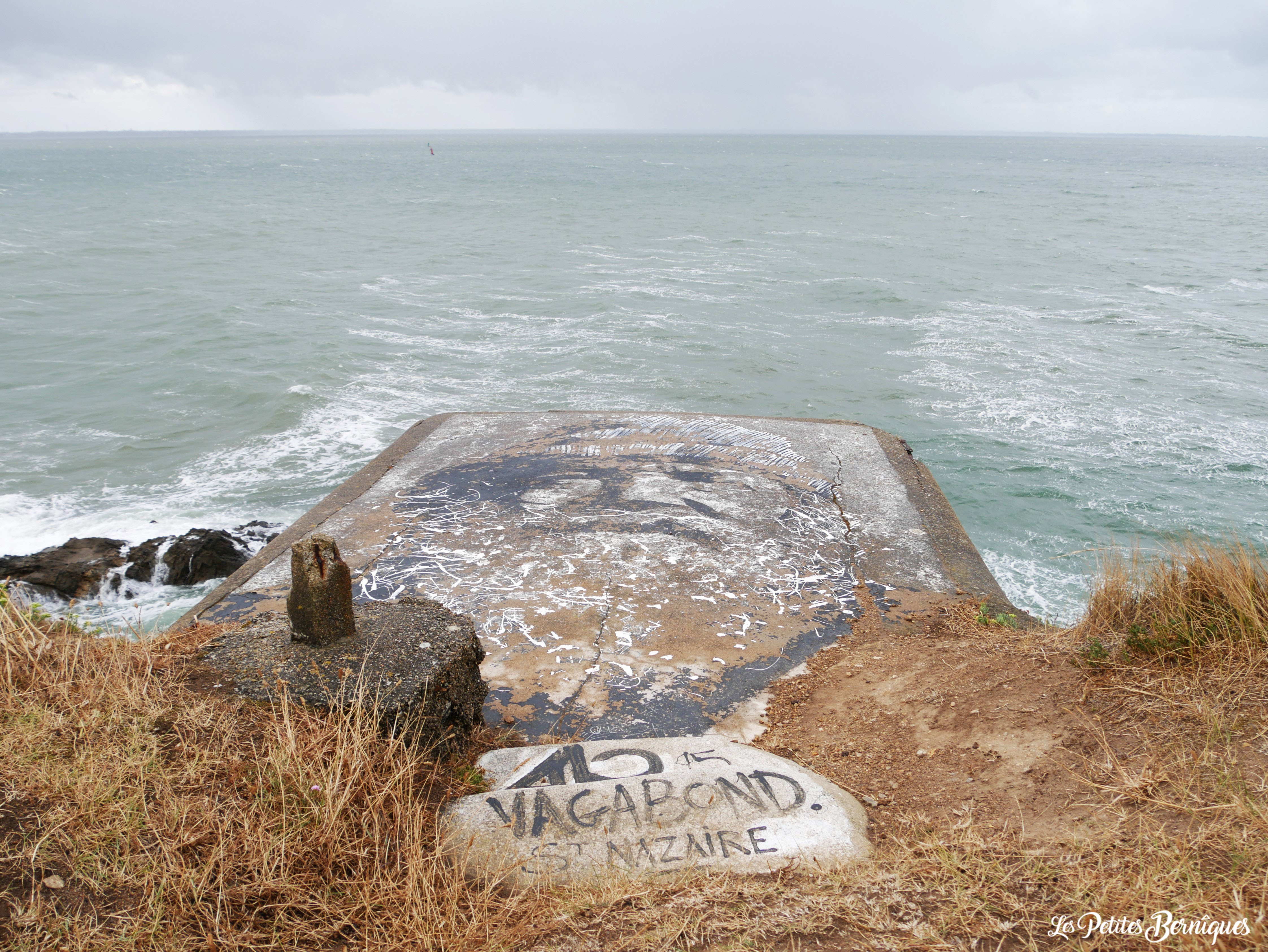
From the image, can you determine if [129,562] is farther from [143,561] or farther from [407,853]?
[407,853]

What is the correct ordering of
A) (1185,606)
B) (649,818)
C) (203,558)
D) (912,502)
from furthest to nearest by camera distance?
(203,558) < (912,502) < (1185,606) < (649,818)

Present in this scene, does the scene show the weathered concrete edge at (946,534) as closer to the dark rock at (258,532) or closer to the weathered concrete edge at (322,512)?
the weathered concrete edge at (322,512)

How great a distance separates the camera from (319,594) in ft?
12.7

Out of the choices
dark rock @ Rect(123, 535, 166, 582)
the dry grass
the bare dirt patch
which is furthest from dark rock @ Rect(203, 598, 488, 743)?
dark rock @ Rect(123, 535, 166, 582)

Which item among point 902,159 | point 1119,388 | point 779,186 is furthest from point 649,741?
point 902,159

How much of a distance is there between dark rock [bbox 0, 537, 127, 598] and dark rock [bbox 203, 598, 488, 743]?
6369 millimetres

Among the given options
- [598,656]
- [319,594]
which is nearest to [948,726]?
[598,656]

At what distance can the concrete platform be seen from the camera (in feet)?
16.7

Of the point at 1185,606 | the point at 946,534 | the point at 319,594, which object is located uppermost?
the point at 319,594

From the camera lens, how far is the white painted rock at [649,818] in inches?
129

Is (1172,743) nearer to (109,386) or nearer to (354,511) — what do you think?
(354,511)

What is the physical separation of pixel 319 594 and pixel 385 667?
1.44 ft

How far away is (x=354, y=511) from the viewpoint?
7.33 metres

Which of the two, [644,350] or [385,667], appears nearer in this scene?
[385,667]
